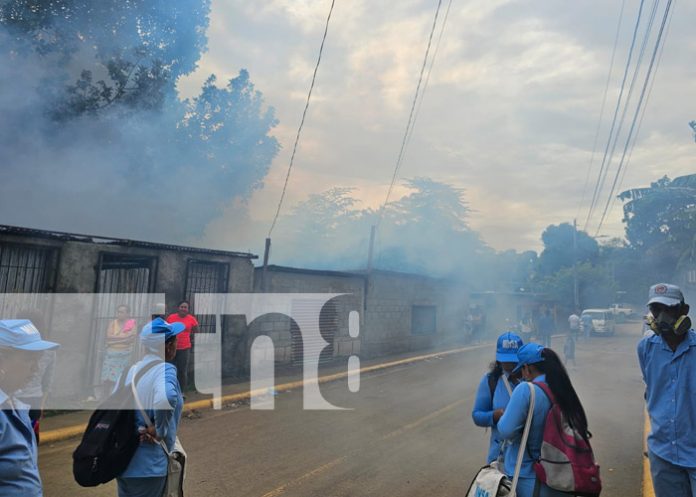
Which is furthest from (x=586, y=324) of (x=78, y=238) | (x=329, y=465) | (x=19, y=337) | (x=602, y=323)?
(x=19, y=337)

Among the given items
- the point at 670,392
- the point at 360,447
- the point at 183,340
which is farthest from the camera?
the point at 183,340

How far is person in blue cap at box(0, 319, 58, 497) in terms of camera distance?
1.66 m

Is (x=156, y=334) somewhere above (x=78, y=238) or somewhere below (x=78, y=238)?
below

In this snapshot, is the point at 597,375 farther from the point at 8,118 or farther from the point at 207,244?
the point at 8,118

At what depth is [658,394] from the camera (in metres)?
2.82

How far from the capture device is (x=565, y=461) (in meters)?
2.32

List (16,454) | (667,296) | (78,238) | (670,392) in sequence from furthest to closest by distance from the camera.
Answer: (78,238) < (667,296) < (670,392) < (16,454)

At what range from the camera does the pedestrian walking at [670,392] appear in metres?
2.62

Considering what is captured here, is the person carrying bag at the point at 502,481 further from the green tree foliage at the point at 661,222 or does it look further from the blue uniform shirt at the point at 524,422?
the green tree foliage at the point at 661,222

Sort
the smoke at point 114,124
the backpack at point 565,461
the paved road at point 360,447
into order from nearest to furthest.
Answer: the backpack at point 565,461 → the paved road at point 360,447 → the smoke at point 114,124

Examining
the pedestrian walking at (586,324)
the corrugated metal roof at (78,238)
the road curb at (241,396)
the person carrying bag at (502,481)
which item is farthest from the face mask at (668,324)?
the pedestrian walking at (586,324)

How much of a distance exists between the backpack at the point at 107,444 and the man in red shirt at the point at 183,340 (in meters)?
5.79

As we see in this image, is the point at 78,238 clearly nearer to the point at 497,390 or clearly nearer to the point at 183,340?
the point at 183,340

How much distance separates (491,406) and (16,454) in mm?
2779
